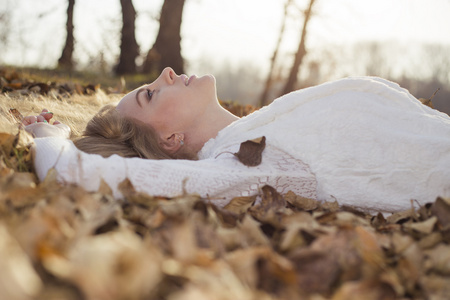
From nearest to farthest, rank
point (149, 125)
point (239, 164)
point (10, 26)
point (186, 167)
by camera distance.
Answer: point (186, 167) < point (239, 164) < point (149, 125) < point (10, 26)

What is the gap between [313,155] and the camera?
2006 millimetres

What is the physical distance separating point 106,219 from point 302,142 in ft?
4.04

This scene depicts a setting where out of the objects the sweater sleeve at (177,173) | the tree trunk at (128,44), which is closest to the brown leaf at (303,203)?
the sweater sleeve at (177,173)

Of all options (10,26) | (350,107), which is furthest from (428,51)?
(350,107)

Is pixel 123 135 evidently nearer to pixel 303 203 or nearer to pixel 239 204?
pixel 239 204

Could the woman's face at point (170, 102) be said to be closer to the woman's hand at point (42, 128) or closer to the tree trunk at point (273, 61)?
the woman's hand at point (42, 128)

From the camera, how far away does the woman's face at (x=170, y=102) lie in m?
2.50

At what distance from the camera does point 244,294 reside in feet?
2.33

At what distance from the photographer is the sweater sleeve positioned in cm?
160

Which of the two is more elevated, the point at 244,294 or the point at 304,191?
the point at 244,294

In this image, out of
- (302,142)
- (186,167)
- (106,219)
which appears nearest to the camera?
(106,219)

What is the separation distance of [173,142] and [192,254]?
5.95ft

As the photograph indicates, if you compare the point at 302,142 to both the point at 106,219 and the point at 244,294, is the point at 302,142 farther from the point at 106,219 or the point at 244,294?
the point at 244,294

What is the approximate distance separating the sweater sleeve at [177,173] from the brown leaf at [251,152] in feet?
0.10
